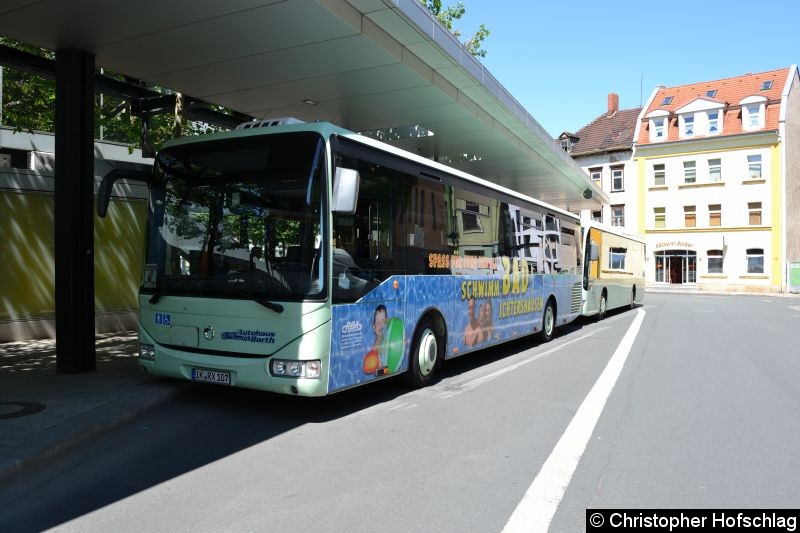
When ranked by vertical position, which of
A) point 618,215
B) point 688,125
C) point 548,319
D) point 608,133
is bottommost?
point 548,319

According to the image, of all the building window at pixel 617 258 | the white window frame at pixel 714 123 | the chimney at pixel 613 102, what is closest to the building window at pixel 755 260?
the white window frame at pixel 714 123

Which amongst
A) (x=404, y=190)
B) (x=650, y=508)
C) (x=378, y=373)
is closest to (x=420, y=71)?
(x=404, y=190)

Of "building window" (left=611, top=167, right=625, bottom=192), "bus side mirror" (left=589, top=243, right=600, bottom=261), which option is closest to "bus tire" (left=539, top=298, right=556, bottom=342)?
"bus side mirror" (left=589, top=243, right=600, bottom=261)

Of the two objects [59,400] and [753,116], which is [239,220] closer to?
[59,400]

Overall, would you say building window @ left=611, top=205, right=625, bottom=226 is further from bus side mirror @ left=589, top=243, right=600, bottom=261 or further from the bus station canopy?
the bus station canopy

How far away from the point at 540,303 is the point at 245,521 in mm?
9632

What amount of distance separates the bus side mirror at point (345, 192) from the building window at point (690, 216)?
152 feet

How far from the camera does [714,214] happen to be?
149ft

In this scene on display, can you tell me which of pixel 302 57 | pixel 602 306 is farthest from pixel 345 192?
pixel 602 306

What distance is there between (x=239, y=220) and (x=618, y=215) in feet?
159

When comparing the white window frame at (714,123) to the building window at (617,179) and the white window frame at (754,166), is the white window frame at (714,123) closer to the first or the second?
the white window frame at (754,166)

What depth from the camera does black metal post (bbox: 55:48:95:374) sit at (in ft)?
25.5

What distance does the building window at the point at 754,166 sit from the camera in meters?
44.0

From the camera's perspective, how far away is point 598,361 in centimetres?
1046
